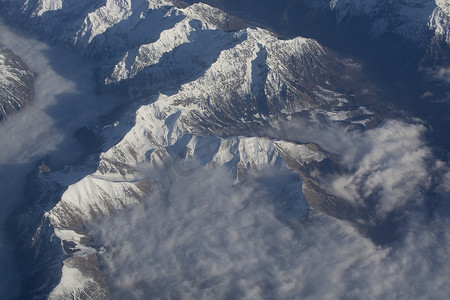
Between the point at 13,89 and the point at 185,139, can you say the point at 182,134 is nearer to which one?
the point at 185,139

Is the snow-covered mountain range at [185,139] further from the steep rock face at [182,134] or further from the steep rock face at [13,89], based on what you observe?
the steep rock face at [13,89]

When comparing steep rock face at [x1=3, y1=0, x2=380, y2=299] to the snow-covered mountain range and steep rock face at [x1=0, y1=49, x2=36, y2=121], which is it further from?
steep rock face at [x1=0, y1=49, x2=36, y2=121]

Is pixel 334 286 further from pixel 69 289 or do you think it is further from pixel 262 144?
pixel 69 289

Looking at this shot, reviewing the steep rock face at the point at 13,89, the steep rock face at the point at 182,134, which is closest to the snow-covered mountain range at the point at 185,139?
the steep rock face at the point at 182,134

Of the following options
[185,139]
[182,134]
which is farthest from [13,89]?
[185,139]

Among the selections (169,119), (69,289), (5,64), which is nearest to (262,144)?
(169,119)

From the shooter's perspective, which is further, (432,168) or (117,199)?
(432,168)

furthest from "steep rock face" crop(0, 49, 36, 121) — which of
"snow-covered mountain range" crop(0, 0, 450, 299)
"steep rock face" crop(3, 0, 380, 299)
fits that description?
"steep rock face" crop(3, 0, 380, 299)
